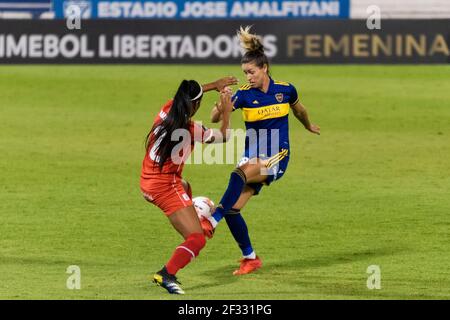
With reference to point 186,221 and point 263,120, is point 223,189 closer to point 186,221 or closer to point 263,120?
point 263,120

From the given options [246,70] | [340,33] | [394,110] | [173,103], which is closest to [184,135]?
[173,103]

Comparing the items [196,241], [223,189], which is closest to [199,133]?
[196,241]

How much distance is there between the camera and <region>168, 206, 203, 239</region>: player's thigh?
11.5 m

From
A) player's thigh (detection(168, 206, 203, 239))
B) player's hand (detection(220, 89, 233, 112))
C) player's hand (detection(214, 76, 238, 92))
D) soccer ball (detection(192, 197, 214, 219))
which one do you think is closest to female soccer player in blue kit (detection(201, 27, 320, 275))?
soccer ball (detection(192, 197, 214, 219))

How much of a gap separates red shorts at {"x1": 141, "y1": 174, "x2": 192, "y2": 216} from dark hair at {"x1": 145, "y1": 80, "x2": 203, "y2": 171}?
0.15 metres

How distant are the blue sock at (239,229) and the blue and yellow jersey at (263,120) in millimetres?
697

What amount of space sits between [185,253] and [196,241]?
166 mm

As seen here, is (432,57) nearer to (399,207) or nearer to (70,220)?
(399,207)

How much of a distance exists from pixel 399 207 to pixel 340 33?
1692 cm

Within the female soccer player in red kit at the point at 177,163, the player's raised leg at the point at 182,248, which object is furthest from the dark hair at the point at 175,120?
the player's raised leg at the point at 182,248

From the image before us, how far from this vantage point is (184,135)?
37.7ft

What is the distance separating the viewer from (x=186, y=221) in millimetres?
11547

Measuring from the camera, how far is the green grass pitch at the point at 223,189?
12.3 metres

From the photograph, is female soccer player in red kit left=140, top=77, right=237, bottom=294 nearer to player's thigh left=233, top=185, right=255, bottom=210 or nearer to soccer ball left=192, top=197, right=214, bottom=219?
soccer ball left=192, top=197, right=214, bottom=219
